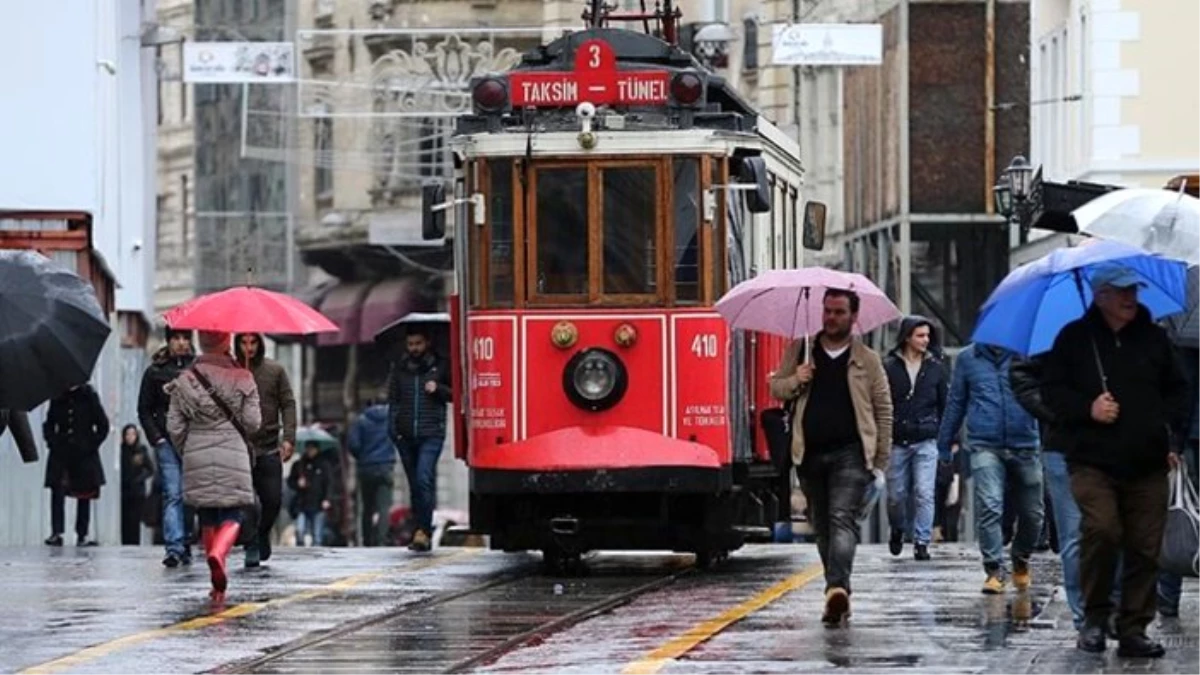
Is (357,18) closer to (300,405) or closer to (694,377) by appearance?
(300,405)

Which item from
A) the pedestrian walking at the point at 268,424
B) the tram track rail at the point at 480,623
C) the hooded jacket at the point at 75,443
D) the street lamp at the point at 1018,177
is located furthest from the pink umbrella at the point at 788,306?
the street lamp at the point at 1018,177

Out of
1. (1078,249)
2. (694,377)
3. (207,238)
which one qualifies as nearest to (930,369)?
(694,377)

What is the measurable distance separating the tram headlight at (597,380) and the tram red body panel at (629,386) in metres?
0.05

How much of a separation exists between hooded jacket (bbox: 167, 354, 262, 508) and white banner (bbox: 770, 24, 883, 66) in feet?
66.7

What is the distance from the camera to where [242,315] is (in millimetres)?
23094

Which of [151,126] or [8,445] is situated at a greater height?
[151,126]

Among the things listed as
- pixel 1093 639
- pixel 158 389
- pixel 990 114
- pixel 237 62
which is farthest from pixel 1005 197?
pixel 1093 639

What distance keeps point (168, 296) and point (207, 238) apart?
13.7 feet

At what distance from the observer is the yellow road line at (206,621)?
17.8 m

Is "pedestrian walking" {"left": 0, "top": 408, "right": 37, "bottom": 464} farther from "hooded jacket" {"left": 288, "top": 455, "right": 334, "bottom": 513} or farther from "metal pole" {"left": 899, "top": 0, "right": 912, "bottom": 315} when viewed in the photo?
"metal pole" {"left": 899, "top": 0, "right": 912, "bottom": 315}

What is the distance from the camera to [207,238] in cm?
6869

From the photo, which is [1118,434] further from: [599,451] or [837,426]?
[599,451]

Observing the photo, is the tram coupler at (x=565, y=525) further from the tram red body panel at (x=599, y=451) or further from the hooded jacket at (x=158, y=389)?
the hooded jacket at (x=158, y=389)

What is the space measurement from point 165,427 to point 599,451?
4971 millimetres
